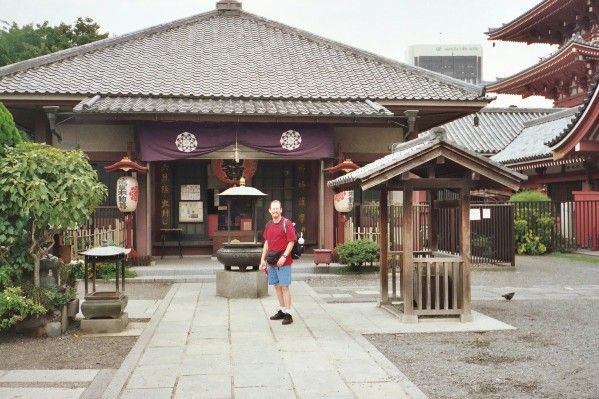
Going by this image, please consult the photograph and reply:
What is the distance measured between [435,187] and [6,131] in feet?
20.6

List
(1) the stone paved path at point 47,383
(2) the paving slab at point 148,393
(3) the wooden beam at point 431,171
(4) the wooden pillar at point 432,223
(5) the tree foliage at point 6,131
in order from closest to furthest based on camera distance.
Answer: (2) the paving slab at point 148,393, (1) the stone paved path at point 47,383, (5) the tree foliage at point 6,131, (3) the wooden beam at point 431,171, (4) the wooden pillar at point 432,223

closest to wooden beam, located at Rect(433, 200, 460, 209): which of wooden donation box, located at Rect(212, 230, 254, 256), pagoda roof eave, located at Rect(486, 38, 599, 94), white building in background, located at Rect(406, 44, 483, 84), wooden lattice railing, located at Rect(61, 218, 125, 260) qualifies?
wooden lattice railing, located at Rect(61, 218, 125, 260)

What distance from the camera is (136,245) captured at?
669 inches

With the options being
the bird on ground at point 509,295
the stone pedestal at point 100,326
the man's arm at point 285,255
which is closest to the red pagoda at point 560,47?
the bird on ground at point 509,295

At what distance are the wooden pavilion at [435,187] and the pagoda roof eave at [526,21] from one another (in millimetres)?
18210

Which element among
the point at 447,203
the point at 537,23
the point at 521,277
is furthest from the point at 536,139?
the point at 447,203

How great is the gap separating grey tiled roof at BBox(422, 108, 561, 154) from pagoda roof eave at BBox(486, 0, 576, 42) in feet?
18.1

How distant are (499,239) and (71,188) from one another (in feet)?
42.4

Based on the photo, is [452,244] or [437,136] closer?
[437,136]

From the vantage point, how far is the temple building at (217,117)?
55.0 feet

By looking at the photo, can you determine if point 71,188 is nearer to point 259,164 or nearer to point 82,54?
point 259,164

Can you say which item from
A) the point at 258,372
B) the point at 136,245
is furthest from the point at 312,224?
the point at 258,372

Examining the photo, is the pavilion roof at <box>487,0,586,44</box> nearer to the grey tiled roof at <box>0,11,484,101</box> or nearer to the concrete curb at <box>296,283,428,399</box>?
the grey tiled roof at <box>0,11,484,101</box>

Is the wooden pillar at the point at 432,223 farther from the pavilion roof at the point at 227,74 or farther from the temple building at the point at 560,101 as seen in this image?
the temple building at the point at 560,101
